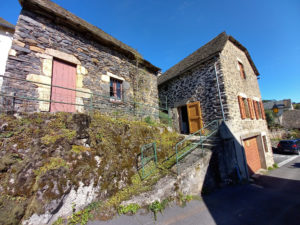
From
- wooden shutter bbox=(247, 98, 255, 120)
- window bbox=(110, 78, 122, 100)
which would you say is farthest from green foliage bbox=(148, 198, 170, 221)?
wooden shutter bbox=(247, 98, 255, 120)

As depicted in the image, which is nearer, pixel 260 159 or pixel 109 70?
pixel 109 70

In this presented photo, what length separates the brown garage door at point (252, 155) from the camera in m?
7.67

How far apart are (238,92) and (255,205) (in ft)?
19.6

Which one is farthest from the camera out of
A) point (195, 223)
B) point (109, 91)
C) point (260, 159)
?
point (260, 159)

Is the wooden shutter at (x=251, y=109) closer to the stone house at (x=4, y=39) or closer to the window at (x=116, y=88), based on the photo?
the window at (x=116, y=88)

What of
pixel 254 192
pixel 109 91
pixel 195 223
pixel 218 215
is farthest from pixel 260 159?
pixel 109 91

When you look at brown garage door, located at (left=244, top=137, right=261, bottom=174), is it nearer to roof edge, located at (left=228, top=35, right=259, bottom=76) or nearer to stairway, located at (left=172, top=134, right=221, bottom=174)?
stairway, located at (left=172, top=134, right=221, bottom=174)

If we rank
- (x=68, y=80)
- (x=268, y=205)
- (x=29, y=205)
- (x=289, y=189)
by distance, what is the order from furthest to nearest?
(x=289, y=189) < (x=68, y=80) < (x=268, y=205) < (x=29, y=205)

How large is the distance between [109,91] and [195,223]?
5945mm

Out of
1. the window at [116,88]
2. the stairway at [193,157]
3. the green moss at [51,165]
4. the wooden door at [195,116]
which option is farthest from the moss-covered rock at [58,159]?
the wooden door at [195,116]

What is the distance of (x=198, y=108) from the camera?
7828 mm

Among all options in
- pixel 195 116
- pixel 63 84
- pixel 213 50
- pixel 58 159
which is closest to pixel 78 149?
pixel 58 159

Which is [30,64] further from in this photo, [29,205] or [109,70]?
[29,205]

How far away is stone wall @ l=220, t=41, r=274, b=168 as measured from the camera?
6773 mm
